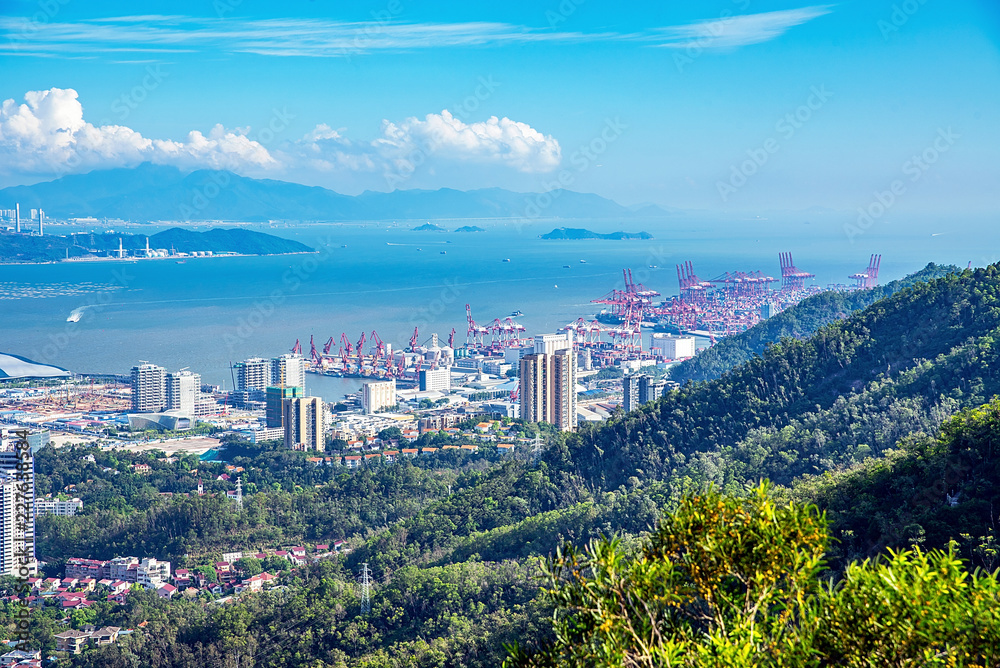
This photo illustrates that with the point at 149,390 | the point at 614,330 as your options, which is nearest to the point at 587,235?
the point at 614,330

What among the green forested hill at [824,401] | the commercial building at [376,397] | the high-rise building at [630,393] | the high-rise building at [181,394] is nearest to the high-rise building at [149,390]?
the high-rise building at [181,394]

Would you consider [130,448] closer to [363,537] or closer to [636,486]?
[363,537]

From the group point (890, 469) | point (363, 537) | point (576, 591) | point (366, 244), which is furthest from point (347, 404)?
point (366, 244)

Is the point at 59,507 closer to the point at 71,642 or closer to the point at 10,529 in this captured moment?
the point at 10,529

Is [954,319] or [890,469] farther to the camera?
[954,319]

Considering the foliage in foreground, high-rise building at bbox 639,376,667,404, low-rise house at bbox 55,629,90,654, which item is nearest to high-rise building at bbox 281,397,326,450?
high-rise building at bbox 639,376,667,404

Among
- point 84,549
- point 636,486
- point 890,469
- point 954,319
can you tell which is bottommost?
point 84,549
